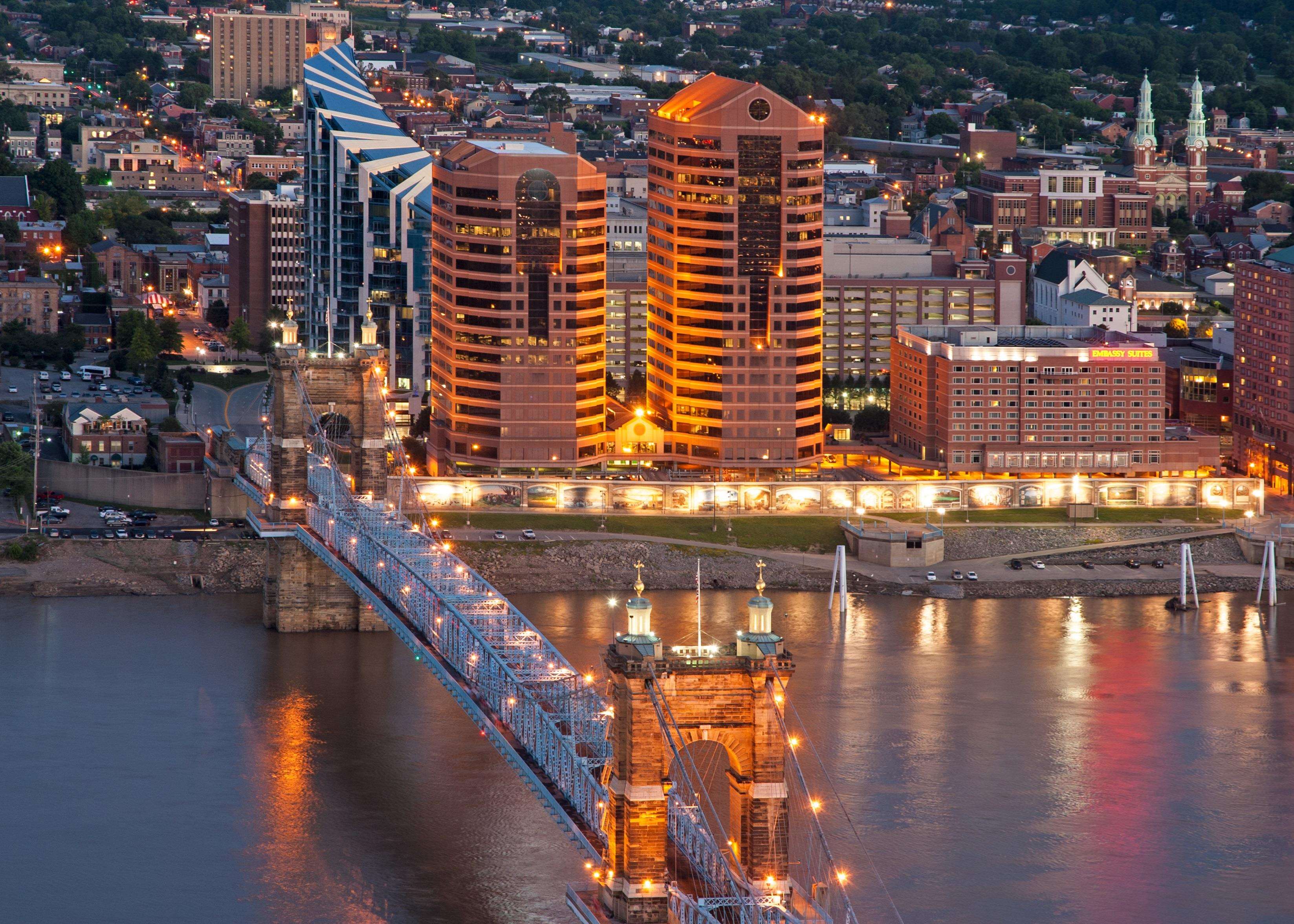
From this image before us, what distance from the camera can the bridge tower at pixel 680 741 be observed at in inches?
1067

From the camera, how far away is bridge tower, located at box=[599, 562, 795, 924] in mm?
27109

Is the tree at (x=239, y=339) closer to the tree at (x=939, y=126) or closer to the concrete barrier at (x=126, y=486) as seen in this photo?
the concrete barrier at (x=126, y=486)

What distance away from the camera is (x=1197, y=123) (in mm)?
105875

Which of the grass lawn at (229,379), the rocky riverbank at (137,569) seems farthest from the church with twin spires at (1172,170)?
the rocky riverbank at (137,569)

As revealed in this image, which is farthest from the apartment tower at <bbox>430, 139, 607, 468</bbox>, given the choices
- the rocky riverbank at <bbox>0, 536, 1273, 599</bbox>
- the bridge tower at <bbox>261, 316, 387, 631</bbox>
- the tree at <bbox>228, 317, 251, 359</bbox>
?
the tree at <bbox>228, 317, 251, 359</bbox>

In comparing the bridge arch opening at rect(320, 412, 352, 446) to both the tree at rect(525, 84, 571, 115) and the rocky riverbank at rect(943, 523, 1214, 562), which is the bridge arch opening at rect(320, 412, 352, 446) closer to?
the rocky riverbank at rect(943, 523, 1214, 562)

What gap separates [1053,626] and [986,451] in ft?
32.1

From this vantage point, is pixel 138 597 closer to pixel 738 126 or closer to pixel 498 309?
pixel 498 309

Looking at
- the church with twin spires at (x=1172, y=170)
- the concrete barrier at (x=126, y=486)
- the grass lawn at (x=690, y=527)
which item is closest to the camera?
the grass lawn at (x=690, y=527)

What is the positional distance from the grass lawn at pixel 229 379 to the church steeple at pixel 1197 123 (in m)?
47.0

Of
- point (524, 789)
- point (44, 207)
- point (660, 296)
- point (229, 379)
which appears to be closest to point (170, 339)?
point (229, 379)

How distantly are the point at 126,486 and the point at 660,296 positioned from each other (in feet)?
38.7

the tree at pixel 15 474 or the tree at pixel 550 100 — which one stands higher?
the tree at pixel 550 100

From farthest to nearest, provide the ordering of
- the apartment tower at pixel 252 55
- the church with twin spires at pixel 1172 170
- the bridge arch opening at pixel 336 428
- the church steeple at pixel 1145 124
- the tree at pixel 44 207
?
the apartment tower at pixel 252 55
the church steeple at pixel 1145 124
the church with twin spires at pixel 1172 170
the tree at pixel 44 207
the bridge arch opening at pixel 336 428
